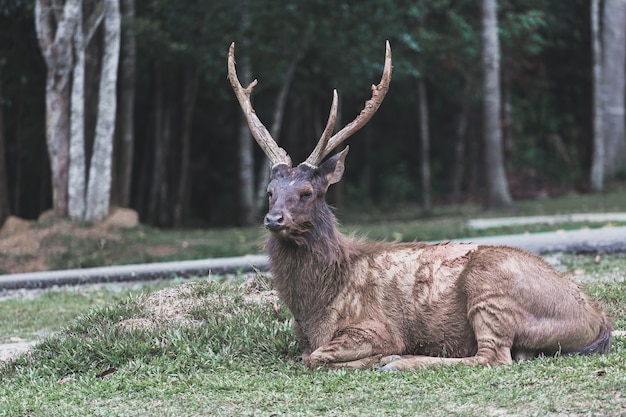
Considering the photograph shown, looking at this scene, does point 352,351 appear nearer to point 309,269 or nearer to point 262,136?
point 309,269

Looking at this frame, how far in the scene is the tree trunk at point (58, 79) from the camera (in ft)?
55.9

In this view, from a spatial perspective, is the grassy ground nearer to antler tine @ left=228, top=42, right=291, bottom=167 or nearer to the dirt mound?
the dirt mound

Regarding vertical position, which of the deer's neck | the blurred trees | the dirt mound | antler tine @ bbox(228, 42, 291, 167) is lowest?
the dirt mound

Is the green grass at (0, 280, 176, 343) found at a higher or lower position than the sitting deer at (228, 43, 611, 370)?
lower

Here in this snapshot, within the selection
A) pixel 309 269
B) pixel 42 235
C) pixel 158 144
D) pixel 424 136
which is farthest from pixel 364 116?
pixel 424 136

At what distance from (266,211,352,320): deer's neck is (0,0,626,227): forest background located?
10984 mm

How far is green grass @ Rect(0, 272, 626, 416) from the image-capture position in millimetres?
5801

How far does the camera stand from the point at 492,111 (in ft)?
70.6

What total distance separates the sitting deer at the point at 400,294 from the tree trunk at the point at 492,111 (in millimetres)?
14215

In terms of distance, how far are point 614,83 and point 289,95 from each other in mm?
10123

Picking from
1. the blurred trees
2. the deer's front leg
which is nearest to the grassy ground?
the deer's front leg

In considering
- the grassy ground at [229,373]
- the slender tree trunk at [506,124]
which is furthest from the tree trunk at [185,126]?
the grassy ground at [229,373]

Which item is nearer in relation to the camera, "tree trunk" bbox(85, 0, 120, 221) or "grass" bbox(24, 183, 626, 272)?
"grass" bbox(24, 183, 626, 272)

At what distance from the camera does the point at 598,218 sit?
697 inches
